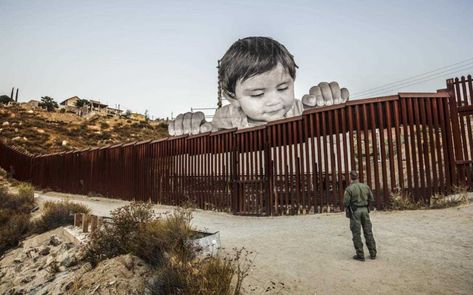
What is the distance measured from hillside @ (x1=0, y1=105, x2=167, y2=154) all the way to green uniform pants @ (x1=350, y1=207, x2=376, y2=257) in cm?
3396

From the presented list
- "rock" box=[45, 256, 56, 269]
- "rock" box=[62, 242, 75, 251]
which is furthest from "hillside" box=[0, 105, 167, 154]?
"rock" box=[45, 256, 56, 269]

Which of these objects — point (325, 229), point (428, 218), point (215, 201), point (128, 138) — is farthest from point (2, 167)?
point (428, 218)

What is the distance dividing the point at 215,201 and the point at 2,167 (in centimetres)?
2699

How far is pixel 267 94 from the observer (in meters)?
17.0

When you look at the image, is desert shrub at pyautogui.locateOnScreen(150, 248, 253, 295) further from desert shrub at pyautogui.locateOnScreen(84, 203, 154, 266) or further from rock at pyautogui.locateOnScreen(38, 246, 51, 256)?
rock at pyautogui.locateOnScreen(38, 246, 51, 256)

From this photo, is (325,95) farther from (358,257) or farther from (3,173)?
(3,173)

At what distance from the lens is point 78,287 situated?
17.7 ft

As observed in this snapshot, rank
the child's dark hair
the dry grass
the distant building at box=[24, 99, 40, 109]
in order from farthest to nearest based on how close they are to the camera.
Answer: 1. the distant building at box=[24, 99, 40, 109]
2. the child's dark hair
3. the dry grass

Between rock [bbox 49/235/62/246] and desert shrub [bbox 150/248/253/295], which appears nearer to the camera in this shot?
desert shrub [bbox 150/248/253/295]

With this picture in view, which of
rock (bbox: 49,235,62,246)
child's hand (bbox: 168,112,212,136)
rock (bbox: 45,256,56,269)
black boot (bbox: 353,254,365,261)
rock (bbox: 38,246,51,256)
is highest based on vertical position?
child's hand (bbox: 168,112,212,136)

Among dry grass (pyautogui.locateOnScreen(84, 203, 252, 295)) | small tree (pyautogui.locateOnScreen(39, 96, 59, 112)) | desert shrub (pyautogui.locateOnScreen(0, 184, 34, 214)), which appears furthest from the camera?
small tree (pyautogui.locateOnScreen(39, 96, 59, 112))

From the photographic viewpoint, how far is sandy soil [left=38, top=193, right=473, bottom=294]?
164 inches

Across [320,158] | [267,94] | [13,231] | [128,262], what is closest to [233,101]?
[267,94]

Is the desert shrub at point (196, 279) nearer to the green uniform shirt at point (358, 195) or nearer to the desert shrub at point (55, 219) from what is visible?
the green uniform shirt at point (358, 195)
